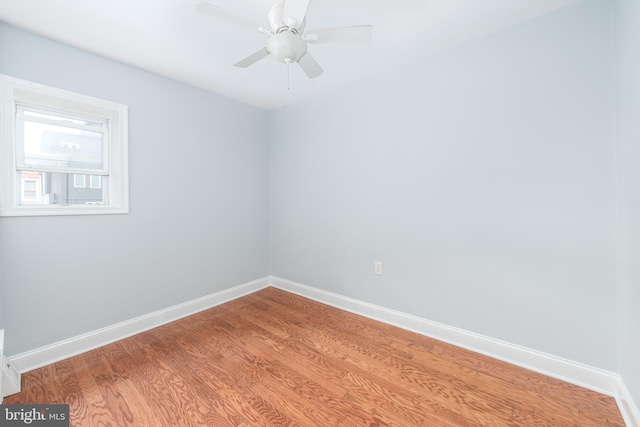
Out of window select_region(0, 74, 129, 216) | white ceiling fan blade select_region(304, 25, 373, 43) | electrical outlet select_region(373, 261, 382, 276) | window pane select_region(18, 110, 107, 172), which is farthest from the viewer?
electrical outlet select_region(373, 261, 382, 276)

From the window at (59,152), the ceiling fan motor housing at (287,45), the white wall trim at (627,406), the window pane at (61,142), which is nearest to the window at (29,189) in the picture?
the window at (59,152)

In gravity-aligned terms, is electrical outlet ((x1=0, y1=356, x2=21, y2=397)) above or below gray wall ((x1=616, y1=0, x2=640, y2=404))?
below

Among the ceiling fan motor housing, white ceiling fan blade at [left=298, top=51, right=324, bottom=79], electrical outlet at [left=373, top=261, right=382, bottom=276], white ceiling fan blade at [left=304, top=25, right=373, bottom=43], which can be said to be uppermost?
white ceiling fan blade at [left=304, top=25, right=373, bottom=43]

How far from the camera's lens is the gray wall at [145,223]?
1721 mm

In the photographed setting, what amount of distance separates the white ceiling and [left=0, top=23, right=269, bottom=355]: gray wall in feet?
0.79

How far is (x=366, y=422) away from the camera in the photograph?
1311 millimetres

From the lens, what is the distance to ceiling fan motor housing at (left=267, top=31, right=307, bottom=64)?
4.17 feet

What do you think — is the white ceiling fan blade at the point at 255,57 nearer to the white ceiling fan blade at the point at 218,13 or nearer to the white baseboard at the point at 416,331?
the white ceiling fan blade at the point at 218,13

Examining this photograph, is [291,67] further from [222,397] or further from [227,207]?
[222,397]

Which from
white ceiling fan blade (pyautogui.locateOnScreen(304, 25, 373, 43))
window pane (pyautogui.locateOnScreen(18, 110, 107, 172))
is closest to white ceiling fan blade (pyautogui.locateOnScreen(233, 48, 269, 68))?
white ceiling fan blade (pyautogui.locateOnScreen(304, 25, 373, 43))

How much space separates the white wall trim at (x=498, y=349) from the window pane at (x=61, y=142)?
→ 8.37 ft

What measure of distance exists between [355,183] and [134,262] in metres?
2.19

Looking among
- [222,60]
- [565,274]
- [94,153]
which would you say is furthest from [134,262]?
[565,274]

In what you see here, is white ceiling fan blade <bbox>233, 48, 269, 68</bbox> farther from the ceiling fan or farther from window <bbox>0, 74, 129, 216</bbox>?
window <bbox>0, 74, 129, 216</bbox>
